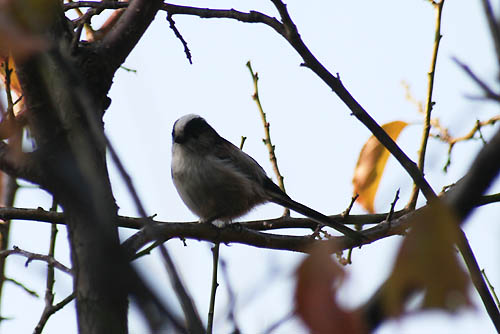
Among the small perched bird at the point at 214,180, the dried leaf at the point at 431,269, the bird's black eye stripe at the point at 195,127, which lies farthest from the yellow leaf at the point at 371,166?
the dried leaf at the point at 431,269

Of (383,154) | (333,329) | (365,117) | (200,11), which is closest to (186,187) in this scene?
(383,154)

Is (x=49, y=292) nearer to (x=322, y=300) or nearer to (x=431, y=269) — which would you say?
(x=322, y=300)

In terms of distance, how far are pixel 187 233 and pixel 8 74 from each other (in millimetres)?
767

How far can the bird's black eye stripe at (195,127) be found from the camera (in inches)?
157

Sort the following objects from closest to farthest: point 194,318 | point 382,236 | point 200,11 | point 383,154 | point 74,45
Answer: point 194,318, point 74,45, point 200,11, point 382,236, point 383,154

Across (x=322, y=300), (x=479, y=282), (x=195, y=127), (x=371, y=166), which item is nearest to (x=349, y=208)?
(x=371, y=166)

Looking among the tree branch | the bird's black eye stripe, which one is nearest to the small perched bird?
the bird's black eye stripe

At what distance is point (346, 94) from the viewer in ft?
5.33

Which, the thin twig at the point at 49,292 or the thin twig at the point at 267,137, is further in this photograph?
the thin twig at the point at 267,137

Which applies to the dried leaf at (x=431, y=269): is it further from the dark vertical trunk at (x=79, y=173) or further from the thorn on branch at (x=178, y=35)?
the thorn on branch at (x=178, y=35)

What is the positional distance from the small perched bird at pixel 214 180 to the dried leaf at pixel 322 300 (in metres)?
2.61

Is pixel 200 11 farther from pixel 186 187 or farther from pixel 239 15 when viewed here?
pixel 186 187

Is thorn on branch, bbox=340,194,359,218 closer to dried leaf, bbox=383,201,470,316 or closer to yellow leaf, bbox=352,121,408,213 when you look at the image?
yellow leaf, bbox=352,121,408,213

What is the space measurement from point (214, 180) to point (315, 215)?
0.80 meters
